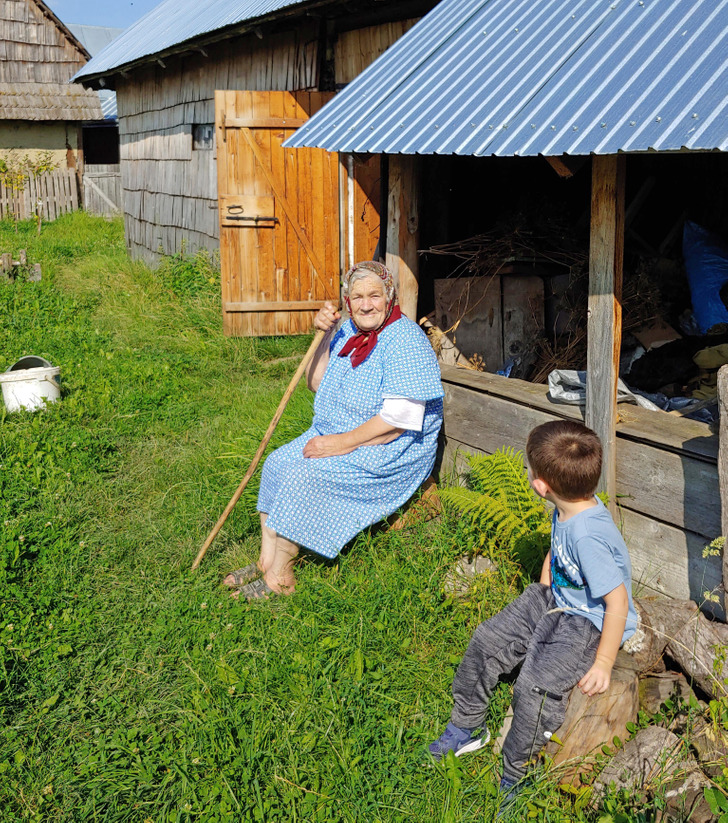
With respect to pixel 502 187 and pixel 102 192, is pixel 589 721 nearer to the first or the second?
pixel 502 187

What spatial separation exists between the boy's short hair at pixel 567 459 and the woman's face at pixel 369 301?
148cm

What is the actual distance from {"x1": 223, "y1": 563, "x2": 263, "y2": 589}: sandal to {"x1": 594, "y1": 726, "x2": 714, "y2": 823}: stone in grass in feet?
6.84

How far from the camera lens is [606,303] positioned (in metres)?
3.56

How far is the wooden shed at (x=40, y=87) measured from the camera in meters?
18.8

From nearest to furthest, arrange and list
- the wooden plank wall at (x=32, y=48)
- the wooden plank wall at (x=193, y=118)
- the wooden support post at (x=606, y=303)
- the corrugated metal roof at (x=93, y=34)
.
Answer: the wooden support post at (x=606, y=303) < the wooden plank wall at (x=193, y=118) < the wooden plank wall at (x=32, y=48) < the corrugated metal roof at (x=93, y=34)

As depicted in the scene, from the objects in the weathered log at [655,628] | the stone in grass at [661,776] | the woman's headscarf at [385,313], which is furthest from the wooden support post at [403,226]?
the stone in grass at [661,776]

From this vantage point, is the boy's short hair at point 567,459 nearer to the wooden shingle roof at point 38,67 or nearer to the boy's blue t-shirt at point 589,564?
the boy's blue t-shirt at point 589,564

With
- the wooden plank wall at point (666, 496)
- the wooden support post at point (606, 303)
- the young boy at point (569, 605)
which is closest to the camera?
the young boy at point (569, 605)

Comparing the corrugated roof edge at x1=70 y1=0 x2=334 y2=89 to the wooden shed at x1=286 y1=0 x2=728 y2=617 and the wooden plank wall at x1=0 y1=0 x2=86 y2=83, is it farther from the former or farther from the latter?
the wooden plank wall at x1=0 y1=0 x2=86 y2=83

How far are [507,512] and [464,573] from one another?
41 centimetres

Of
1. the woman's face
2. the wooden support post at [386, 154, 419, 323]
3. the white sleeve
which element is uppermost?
the wooden support post at [386, 154, 419, 323]

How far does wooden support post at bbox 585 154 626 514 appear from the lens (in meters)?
3.49

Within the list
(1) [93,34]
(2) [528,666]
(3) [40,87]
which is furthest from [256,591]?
(1) [93,34]

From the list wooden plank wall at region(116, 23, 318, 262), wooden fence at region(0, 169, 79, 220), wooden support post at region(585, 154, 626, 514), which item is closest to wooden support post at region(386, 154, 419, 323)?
wooden support post at region(585, 154, 626, 514)
